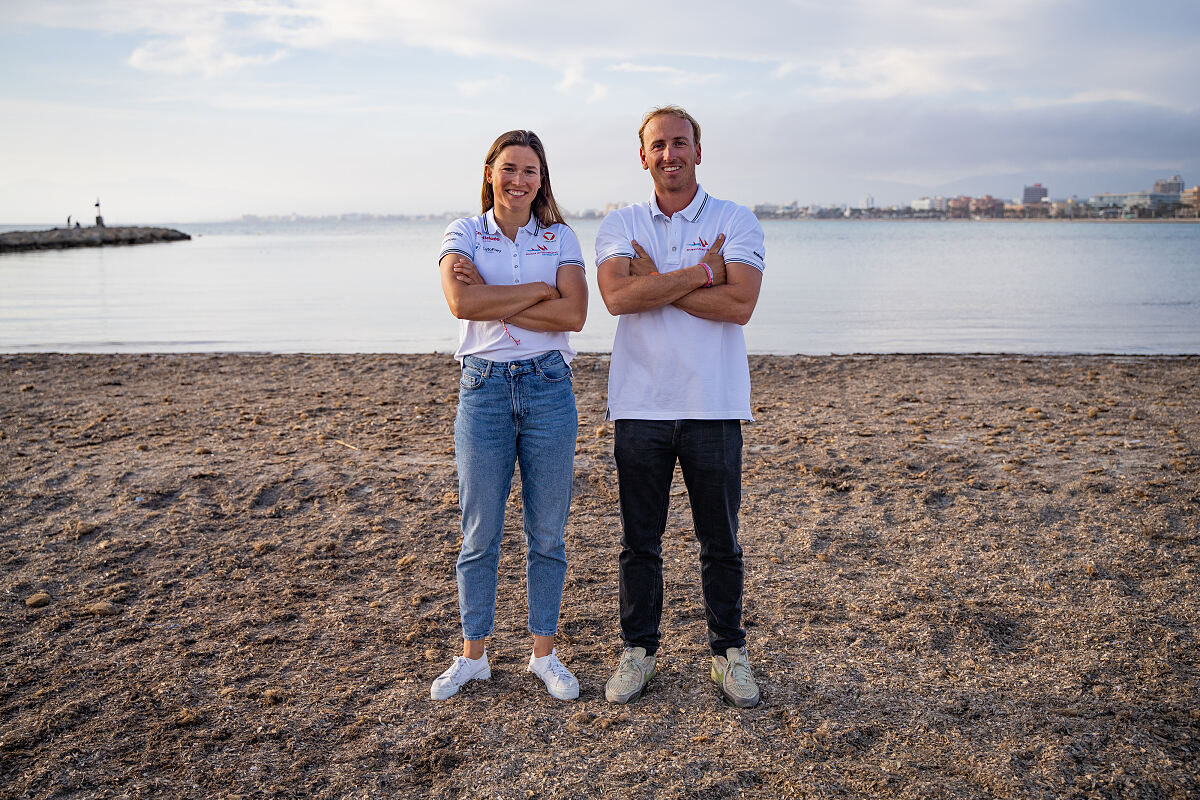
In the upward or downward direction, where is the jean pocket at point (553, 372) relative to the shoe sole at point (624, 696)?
upward

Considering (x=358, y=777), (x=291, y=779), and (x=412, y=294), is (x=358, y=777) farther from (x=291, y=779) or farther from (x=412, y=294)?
(x=412, y=294)

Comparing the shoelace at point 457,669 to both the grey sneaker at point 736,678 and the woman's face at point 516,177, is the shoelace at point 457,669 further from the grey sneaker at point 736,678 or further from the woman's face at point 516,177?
the woman's face at point 516,177

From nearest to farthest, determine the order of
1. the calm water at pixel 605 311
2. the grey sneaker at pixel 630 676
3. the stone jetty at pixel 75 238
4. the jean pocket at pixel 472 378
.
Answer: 1. the jean pocket at pixel 472 378
2. the grey sneaker at pixel 630 676
3. the calm water at pixel 605 311
4. the stone jetty at pixel 75 238

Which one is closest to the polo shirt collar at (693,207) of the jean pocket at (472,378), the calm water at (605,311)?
the jean pocket at (472,378)

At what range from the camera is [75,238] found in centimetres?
5616

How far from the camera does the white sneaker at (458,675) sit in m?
3.43

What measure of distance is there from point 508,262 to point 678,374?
0.81 metres

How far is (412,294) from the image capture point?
23.0 meters

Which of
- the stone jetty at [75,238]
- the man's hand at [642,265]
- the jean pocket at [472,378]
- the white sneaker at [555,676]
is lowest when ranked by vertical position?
the white sneaker at [555,676]

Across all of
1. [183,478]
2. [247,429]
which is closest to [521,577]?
[183,478]

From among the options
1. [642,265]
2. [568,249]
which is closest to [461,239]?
[568,249]

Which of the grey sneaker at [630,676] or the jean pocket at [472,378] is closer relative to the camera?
the jean pocket at [472,378]

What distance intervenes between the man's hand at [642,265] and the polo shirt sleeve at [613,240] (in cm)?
3

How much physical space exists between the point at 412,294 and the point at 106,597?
1919 centimetres
